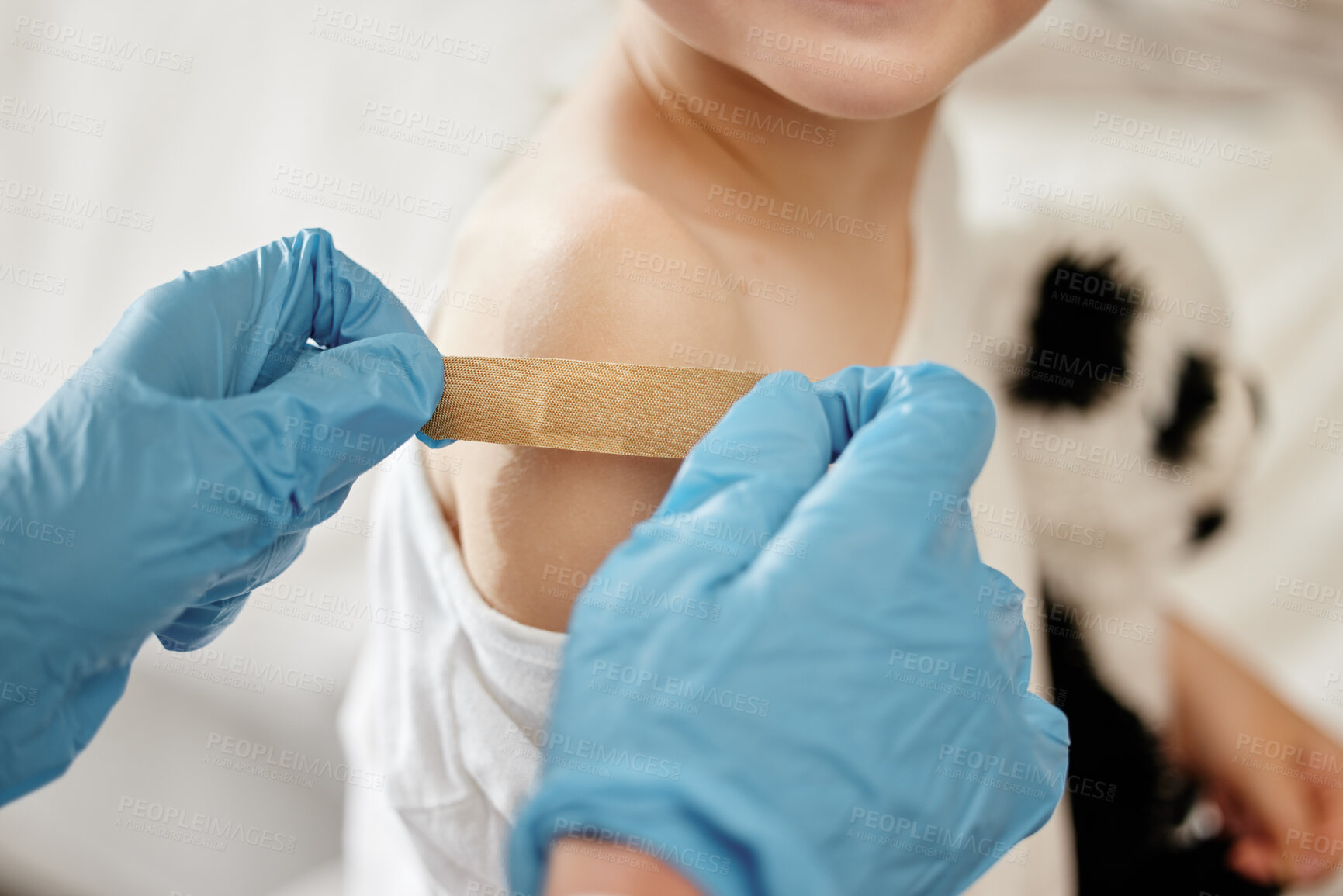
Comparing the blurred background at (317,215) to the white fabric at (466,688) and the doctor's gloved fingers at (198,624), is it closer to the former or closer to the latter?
the white fabric at (466,688)

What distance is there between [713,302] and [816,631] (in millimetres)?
283

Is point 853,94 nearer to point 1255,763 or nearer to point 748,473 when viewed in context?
point 748,473

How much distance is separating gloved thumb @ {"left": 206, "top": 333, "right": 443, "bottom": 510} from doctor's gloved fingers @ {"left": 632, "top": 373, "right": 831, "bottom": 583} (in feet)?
0.74

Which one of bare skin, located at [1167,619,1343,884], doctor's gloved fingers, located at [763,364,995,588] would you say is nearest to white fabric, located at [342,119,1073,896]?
doctor's gloved fingers, located at [763,364,995,588]

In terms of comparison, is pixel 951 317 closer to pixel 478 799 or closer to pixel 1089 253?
pixel 1089 253

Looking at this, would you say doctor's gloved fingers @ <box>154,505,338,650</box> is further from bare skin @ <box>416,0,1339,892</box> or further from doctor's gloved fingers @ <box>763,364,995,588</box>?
doctor's gloved fingers @ <box>763,364,995,588</box>

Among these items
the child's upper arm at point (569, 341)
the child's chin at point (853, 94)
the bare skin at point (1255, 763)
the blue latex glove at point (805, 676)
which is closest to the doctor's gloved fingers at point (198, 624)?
the child's upper arm at point (569, 341)

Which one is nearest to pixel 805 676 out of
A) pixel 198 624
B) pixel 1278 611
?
A: pixel 198 624

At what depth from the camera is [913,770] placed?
56 cm

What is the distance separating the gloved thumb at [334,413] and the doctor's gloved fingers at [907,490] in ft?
1.03

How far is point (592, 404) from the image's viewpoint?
0.66m

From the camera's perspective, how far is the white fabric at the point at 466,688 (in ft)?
2.69

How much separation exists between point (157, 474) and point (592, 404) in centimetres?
31

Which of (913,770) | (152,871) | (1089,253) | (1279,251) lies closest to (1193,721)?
(1089,253)
